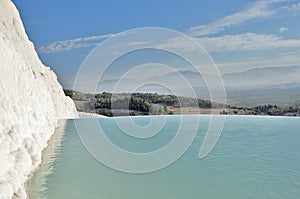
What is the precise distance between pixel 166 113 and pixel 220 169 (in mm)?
56898

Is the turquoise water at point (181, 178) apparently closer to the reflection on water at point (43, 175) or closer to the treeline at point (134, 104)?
the reflection on water at point (43, 175)

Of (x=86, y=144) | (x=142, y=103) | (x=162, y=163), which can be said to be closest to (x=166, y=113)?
(x=142, y=103)

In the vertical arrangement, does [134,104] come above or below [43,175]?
above

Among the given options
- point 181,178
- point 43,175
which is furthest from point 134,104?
point 181,178

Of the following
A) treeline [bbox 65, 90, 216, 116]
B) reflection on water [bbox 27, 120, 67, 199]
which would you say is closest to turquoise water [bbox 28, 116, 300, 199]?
reflection on water [bbox 27, 120, 67, 199]

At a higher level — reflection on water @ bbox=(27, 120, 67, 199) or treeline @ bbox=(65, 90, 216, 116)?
treeline @ bbox=(65, 90, 216, 116)

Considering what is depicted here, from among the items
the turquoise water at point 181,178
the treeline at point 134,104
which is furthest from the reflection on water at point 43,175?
the treeline at point 134,104

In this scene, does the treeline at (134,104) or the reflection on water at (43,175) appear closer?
the reflection on water at (43,175)

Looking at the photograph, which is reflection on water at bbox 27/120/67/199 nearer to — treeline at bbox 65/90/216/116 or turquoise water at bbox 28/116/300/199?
turquoise water at bbox 28/116/300/199

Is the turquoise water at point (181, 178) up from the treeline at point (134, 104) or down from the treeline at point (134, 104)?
down

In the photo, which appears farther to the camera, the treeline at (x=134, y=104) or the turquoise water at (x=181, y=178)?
the treeline at (x=134, y=104)

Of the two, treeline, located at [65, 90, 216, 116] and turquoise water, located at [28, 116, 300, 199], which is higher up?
treeline, located at [65, 90, 216, 116]

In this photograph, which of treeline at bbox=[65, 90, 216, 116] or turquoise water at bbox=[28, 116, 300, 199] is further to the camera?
treeline at bbox=[65, 90, 216, 116]

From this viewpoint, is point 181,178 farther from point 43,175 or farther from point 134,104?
point 134,104
